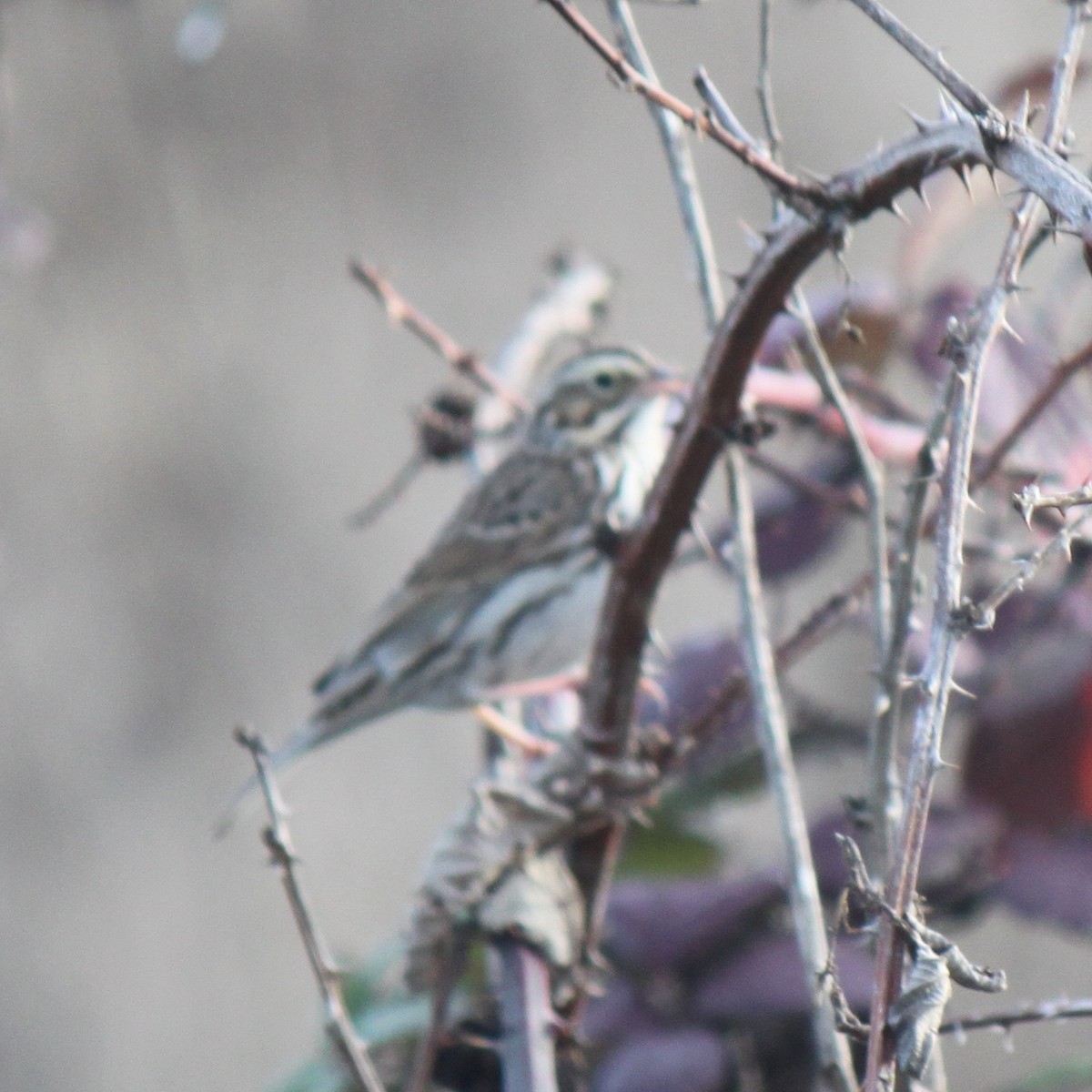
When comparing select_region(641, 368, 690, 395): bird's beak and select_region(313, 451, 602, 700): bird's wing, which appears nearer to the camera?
select_region(641, 368, 690, 395): bird's beak

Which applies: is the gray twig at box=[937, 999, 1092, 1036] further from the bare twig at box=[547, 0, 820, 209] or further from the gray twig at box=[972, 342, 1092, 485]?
the gray twig at box=[972, 342, 1092, 485]

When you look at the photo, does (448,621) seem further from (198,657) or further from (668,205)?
(668,205)

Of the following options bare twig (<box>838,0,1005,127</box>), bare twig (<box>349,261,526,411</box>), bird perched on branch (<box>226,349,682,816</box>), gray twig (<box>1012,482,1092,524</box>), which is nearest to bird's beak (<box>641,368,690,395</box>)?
bird perched on branch (<box>226,349,682,816</box>)

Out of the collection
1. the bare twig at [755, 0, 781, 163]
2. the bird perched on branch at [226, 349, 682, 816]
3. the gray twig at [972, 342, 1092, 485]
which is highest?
the bird perched on branch at [226, 349, 682, 816]

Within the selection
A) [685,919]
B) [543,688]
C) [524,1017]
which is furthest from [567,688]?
[524,1017]

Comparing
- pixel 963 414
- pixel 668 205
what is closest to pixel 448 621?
pixel 668 205

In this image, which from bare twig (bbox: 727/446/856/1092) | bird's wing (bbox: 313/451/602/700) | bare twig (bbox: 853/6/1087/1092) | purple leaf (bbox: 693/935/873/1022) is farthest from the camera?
bird's wing (bbox: 313/451/602/700)
